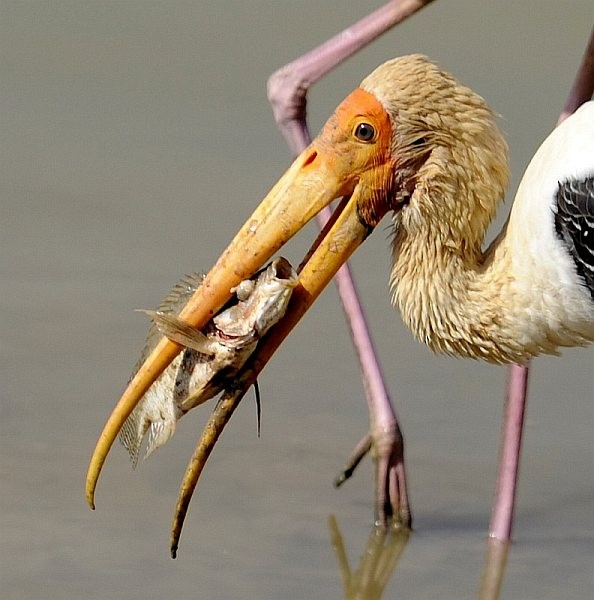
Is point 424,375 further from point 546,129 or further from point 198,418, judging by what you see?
point 546,129

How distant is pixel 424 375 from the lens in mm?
6262

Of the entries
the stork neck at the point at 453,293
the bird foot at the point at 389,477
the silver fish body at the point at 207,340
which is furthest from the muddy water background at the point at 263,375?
the stork neck at the point at 453,293

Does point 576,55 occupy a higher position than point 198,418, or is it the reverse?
point 576,55

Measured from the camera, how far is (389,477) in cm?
530

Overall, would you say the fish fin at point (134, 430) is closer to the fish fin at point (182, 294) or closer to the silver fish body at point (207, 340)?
the silver fish body at point (207, 340)

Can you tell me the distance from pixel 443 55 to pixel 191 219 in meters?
1.89

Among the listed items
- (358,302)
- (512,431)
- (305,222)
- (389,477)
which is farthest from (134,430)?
(512,431)

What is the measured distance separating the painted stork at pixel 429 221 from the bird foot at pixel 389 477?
29.0 inches

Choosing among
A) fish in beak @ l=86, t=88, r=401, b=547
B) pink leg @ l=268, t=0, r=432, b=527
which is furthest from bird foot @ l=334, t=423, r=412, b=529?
fish in beak @ l=86, t=88, r=401, b=547

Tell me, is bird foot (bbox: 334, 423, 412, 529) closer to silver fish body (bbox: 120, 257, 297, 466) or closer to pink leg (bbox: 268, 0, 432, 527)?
pink leg (bbox: 268, 0, 432, 527)

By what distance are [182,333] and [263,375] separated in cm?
185

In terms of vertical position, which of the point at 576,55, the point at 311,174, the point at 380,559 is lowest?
the point at 380,559

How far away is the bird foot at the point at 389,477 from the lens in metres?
5.29

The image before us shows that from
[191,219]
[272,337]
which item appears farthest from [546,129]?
[272,337]
